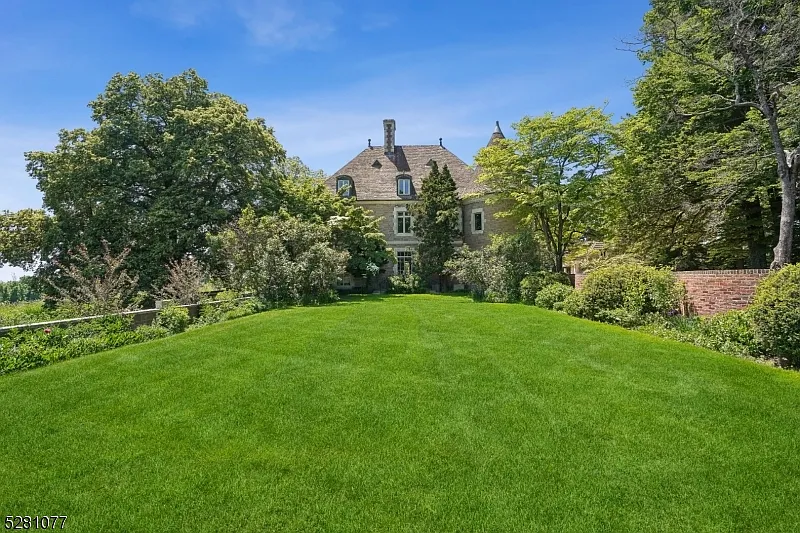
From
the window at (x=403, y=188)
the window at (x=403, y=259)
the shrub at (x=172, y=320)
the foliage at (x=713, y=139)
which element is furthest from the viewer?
the window at (x=403, y=188)

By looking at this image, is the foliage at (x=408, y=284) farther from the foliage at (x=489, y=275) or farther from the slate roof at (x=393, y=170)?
the slate roof at (x=393, y=170)

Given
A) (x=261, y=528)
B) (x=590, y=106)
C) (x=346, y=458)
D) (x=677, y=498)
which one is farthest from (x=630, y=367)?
(x=590, y=106)

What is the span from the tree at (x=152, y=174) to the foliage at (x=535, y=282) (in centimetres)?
1260

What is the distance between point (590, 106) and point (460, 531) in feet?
64.7

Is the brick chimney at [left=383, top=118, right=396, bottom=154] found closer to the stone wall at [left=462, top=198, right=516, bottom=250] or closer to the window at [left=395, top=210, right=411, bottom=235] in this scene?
the window at [left=395, top=210, right=411, bottom=235]

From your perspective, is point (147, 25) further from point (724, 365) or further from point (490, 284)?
point (490, 284)

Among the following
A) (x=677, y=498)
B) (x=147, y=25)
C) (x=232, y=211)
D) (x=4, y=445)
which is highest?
(x=147, y=25)

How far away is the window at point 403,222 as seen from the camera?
100 feet

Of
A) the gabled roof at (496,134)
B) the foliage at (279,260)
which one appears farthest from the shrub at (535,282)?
the gabled roof at (496,134)

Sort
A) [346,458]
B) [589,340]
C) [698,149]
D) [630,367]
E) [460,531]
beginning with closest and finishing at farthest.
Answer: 1. [460,531]
2. [346,458]
3. [630,367]
4. [589,340]
5. [698,149]

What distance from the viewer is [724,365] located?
694 cm

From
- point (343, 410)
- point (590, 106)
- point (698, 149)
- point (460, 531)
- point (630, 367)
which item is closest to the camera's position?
point (460, 531)

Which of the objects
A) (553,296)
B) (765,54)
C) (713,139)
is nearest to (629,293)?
(553,296)

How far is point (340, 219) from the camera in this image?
2298 cm
